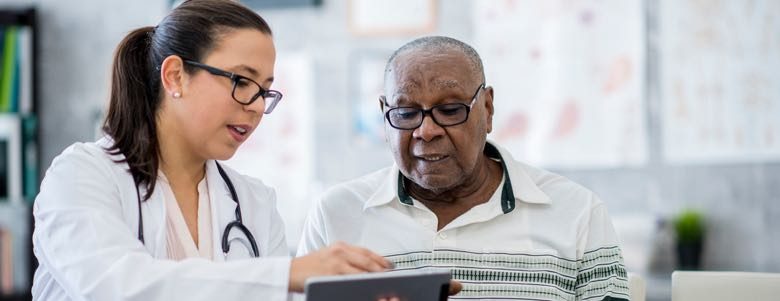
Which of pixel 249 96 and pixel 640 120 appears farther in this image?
pixel 640 120

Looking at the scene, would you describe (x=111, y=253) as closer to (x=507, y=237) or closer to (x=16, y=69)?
(x=507, y=237)

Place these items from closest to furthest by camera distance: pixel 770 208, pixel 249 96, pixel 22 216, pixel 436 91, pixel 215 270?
pixel 215 270 < pixel 249 96 < pixel 436 91 < pixel 770 208 < pixel 22 216

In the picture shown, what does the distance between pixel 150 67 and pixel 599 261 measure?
0.96 metres

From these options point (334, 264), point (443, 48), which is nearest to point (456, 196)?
point (443, 48)

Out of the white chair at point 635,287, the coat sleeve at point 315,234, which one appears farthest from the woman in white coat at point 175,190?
the white chair at point 635,287

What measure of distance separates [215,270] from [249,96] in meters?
0.34

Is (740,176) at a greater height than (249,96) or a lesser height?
lesser

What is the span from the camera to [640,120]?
3875 mm

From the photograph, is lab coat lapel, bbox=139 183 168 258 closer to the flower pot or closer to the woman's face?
the woman's face

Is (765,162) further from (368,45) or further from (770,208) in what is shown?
(368,45)

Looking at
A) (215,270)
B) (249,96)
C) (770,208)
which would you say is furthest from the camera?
(770,208)

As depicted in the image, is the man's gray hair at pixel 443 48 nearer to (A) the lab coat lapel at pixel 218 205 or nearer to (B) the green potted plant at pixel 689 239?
(A) the lab coat lapel at pixel 218 205

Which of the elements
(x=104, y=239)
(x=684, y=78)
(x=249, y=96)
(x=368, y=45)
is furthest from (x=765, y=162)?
(x=104, y=239)

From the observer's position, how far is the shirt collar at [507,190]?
208 cm
